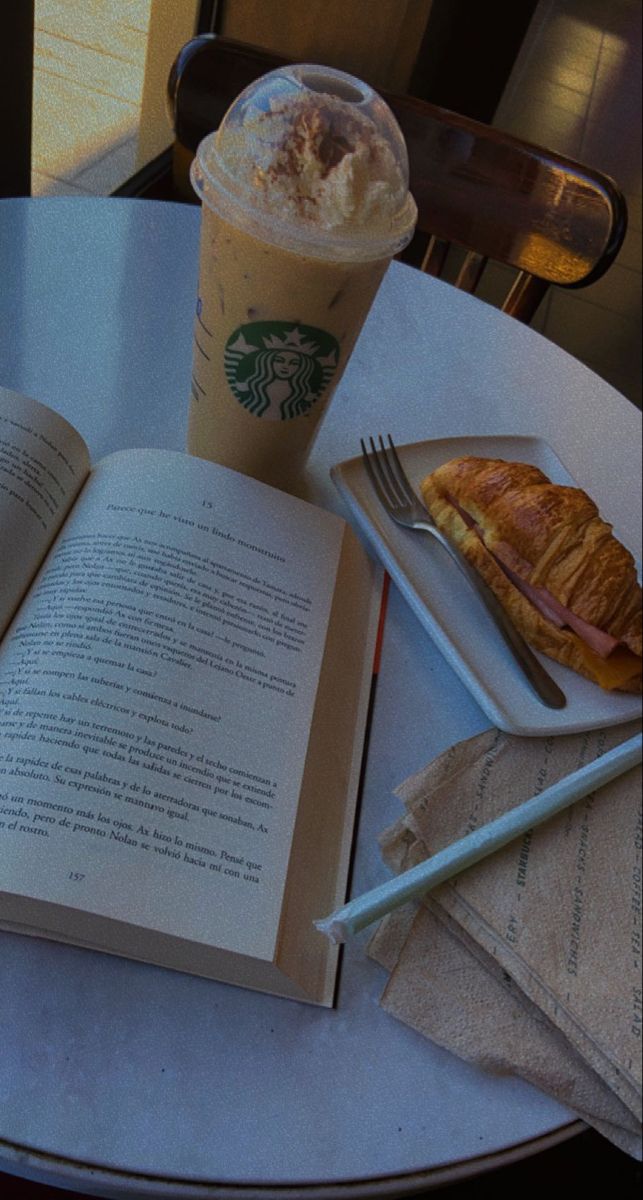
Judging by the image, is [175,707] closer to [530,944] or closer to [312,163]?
[530,944]

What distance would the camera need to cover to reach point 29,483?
23.9 inches

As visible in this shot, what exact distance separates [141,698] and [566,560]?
0.34 m

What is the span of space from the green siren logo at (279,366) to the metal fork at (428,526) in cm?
11

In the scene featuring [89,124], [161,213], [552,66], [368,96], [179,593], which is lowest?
[552,66]

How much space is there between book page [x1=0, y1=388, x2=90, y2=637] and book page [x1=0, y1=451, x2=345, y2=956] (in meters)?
0.01

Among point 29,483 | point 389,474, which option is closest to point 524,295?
point 389,474

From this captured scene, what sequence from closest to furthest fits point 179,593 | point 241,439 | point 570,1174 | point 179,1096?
1. point 179,1096
2. point 179,593
3. point 241,439
4. point 570,1174

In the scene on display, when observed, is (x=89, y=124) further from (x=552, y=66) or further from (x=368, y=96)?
(x=552, y=66)

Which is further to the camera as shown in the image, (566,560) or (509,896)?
(566,560)

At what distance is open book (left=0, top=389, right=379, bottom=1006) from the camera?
449 millimetres

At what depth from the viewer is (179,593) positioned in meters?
0.56

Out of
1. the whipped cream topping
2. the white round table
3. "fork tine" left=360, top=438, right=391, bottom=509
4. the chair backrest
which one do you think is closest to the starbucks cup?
the whipped cream topping

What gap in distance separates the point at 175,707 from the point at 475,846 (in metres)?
0.18

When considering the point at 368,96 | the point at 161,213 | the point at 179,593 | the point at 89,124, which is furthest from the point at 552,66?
the point at 179,593
